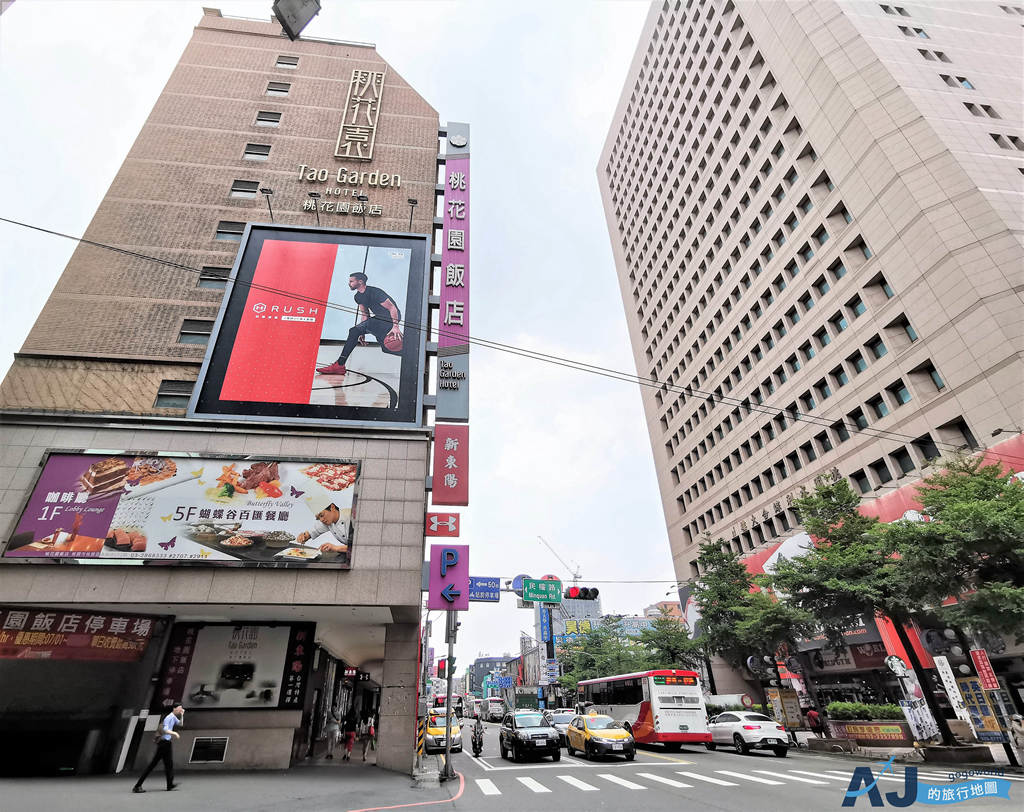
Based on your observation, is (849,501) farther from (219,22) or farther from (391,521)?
(219,22)

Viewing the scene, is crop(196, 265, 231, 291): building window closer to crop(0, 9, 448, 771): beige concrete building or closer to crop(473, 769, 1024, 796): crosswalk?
crop(0, 9, 448, 771): beige concrete building

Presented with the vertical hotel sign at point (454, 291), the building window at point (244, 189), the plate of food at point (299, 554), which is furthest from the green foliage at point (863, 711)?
the building window at point (244, 189)

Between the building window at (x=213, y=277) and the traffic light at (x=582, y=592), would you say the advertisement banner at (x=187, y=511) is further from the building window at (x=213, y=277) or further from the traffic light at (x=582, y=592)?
the traffic light at (x=582, y=592)

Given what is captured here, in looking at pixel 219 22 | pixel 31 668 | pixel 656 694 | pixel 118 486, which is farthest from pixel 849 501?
pixel 219 22

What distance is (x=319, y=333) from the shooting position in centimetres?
1961

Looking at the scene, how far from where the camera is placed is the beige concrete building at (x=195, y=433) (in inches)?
563

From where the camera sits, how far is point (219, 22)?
109ft

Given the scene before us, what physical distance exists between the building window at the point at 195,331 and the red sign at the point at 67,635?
10168mm

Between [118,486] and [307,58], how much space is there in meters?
29.5

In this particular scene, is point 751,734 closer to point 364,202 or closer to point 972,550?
point 972,550

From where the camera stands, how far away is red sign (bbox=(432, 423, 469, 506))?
18.2 metres

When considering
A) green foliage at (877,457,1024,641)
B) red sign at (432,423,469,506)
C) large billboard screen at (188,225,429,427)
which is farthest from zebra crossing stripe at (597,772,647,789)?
large billboard screen at (188,225,429,427)

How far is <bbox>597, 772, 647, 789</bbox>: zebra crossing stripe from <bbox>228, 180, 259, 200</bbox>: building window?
27.0 meters

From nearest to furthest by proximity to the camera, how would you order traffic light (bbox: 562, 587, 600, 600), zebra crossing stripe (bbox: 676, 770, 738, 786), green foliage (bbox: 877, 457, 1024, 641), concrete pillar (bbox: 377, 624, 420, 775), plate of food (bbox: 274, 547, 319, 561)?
zebra crossing stripe (bbox: 676, 770, 738, 786) < green foliage (bbox: 877, 457, 1024, 641) < plate of food (bbox: 274, 547, 319, 561) < concrete pillar (bbox: 377, 624, 420, 775) < traffic light (bbox: 562, 587, 600, 600)
